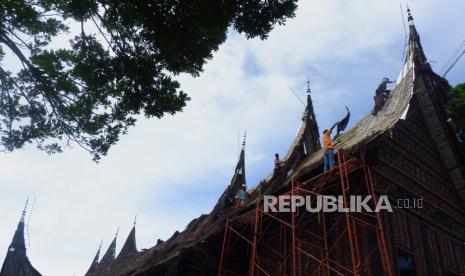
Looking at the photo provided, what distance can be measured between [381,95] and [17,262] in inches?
637

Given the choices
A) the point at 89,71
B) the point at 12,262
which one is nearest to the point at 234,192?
the point at 12,262

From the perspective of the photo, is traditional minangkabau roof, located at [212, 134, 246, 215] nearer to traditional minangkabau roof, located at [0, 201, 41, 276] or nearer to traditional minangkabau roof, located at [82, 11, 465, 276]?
traditional minangkabau roof, located at [82, 11, 465, 276]

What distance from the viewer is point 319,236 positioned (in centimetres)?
1008

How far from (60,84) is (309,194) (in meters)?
5.69

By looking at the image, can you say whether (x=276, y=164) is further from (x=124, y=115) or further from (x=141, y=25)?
(x=141, y=25)

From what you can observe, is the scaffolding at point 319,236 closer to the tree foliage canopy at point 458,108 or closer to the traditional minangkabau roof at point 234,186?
the traditional minangkabau roof at point 234,186

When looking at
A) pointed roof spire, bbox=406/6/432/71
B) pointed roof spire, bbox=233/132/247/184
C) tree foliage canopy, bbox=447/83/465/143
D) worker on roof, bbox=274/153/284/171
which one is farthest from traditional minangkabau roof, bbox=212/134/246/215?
tree foliage canopy, bbox=447/83/465/143

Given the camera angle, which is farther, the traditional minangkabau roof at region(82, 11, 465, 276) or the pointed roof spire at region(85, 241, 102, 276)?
the pointed roof spire at region(85, 241, 102, 276)

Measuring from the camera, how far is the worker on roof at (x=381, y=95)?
13039mm

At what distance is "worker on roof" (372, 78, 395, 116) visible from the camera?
1304 centimetres

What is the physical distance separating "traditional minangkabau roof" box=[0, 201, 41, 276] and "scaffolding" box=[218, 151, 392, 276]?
10358 mm

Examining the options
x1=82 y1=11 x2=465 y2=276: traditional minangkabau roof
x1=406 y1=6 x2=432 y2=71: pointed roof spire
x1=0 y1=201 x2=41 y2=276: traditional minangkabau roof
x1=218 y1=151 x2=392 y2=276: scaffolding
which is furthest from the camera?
x1=0 y1=201 x2=41 y2=276: traditional minangkabau roof

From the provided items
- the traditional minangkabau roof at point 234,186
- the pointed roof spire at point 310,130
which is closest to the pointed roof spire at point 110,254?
the traditional minangkabau roof at point 234,186

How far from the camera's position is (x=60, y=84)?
776 centimetres
